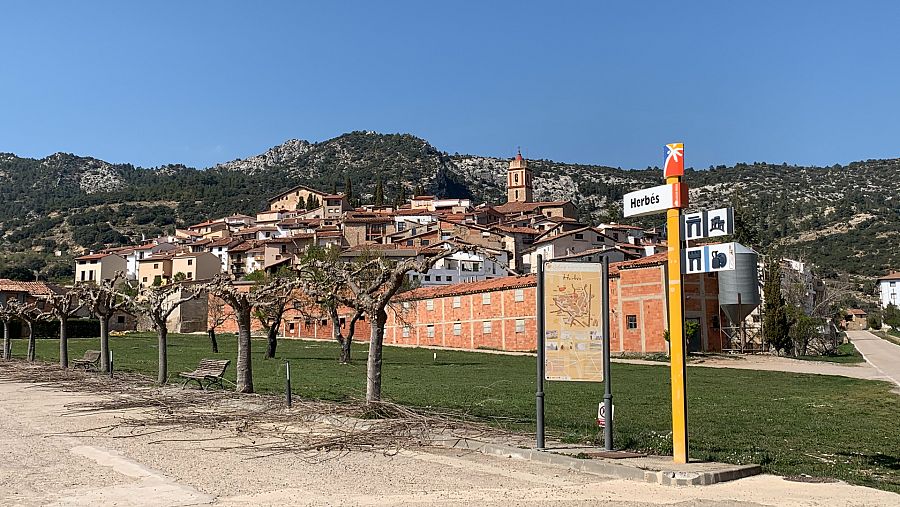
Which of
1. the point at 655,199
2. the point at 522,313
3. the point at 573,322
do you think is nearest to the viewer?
the point at 655,199

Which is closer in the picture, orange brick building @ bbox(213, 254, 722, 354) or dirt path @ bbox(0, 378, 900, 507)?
dirt path @ bbox(0, 378, 900, 507)

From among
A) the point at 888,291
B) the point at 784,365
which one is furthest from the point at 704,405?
the point at 888,291

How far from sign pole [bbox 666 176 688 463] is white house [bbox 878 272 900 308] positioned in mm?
142255

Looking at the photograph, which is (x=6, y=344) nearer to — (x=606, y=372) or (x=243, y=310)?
(x=243, y=310)

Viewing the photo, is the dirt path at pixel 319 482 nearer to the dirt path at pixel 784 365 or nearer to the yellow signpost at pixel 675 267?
the yellow signpost at pixel 675 267

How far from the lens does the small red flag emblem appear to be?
38.1 feet

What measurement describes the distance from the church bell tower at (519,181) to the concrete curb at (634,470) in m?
157

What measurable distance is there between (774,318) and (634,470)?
48.3 meters

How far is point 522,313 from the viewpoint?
5875 cm

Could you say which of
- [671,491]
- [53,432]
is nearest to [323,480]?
[671,491]

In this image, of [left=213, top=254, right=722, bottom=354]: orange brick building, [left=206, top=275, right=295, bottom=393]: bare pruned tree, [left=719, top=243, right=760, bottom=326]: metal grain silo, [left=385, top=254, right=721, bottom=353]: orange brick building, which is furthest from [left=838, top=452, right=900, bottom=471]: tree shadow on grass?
[left=719, top=243, right=760, bottom=326]: metal grain silo

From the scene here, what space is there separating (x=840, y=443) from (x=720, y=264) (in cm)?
544

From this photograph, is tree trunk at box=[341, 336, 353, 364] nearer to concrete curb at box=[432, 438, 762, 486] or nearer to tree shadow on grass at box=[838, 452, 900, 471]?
concrete curb at box=[432, 438, 762, 486]

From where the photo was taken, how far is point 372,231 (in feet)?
413
